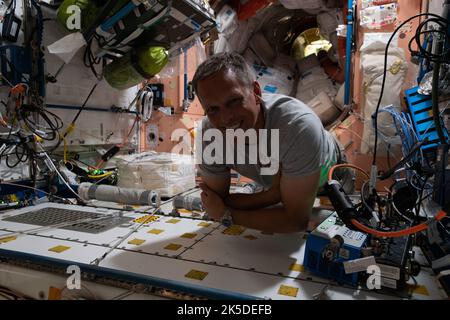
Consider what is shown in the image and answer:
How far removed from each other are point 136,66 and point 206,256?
5.56 ft

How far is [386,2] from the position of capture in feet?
7.61

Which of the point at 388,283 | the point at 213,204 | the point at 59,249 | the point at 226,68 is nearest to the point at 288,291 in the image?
the point at 388,283

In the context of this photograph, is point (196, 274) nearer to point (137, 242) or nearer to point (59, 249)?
point (137, 242)

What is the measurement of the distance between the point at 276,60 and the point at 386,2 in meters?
2.62

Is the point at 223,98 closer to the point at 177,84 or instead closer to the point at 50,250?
the point at 50,250

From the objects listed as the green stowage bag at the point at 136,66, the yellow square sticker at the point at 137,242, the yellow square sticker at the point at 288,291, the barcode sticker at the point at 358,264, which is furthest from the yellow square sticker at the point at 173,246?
the green stowage bag at the point at 136,66

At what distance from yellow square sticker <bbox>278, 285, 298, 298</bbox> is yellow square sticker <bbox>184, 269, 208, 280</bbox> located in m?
0.24

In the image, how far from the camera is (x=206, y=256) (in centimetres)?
107

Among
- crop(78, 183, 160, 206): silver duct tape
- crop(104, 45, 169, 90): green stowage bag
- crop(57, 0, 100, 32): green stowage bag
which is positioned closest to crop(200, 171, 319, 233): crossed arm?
crop(78, 183, 160, 206): silver duct tape

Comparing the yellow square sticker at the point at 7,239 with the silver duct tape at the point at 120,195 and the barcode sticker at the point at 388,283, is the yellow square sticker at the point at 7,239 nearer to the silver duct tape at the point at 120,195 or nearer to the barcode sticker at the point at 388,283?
the silver duct tape at the point at 120,195

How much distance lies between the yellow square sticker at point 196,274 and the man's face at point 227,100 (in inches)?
19.7

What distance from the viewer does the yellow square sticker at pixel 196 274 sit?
36.3 inches

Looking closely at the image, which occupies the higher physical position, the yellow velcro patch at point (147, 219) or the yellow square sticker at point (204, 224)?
the yellow square sticker at point (204, 224)
